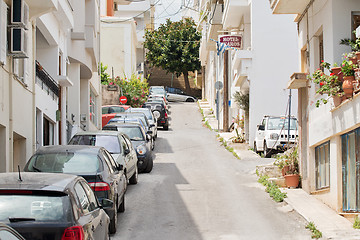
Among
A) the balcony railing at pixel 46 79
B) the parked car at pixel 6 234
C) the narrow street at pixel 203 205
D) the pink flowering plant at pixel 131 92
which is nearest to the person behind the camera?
the parked car at pixel 6 234

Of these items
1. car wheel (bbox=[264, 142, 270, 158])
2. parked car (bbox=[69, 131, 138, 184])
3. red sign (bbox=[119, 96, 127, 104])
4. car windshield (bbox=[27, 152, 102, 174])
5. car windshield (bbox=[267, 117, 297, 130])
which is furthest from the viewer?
red sign (bbox=[119, 96, 127, 104])

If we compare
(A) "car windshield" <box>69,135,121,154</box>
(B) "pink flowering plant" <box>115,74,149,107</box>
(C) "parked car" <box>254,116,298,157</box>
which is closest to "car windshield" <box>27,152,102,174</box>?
(A) "car windshield" <box>69,135,121,154</box>

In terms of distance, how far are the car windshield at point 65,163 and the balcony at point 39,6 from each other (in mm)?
4697

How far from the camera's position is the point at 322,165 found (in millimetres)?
14891

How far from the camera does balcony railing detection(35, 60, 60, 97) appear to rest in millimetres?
18048

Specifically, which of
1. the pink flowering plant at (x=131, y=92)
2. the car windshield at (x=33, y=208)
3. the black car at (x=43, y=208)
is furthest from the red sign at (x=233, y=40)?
the car windshield at (x=33, y=208)

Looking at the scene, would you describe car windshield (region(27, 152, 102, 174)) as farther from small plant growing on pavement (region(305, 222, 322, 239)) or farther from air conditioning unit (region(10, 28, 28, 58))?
small plant growing on pavement (region(305, 222, 322, 239))

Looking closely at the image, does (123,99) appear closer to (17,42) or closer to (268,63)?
(268,63)

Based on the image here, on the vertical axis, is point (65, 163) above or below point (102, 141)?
below

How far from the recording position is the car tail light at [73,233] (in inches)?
259

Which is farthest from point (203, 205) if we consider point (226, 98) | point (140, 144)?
point (226, 98)

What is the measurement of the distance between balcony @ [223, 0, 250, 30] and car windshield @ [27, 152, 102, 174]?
16320 millimetres

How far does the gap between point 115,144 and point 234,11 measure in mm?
13235

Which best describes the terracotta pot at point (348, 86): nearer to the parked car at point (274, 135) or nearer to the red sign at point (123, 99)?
the parked car at point (274, 135)
